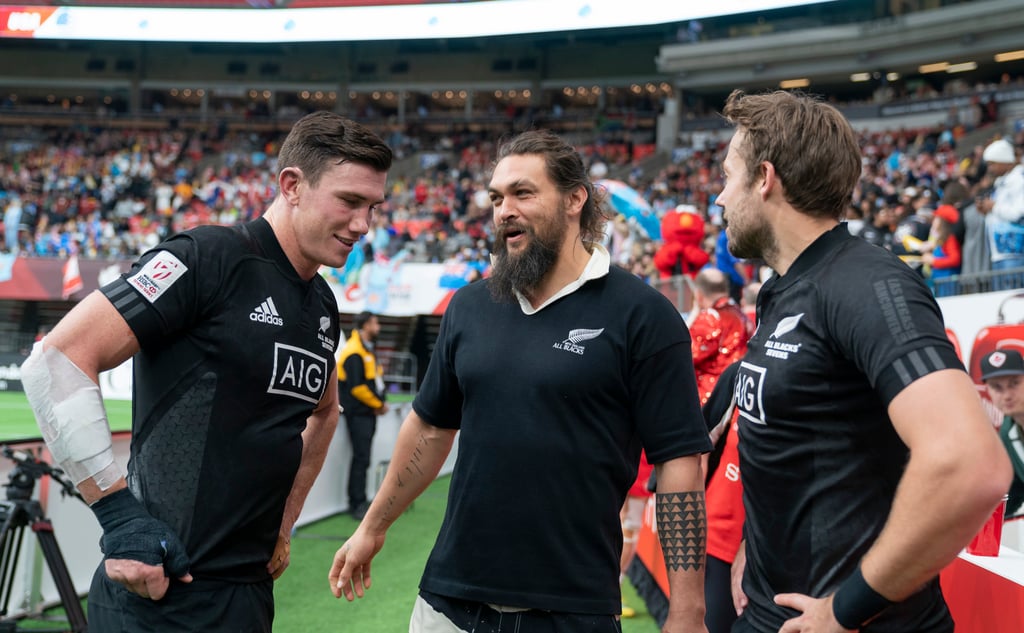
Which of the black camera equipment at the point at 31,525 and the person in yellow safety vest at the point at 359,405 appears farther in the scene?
the person in yellow safety vest at the point at 359,405

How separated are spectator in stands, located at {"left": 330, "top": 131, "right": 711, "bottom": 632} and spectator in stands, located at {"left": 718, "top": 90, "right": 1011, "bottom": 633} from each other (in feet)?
1.40

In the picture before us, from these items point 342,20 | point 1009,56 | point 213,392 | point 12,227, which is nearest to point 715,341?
point 213,392

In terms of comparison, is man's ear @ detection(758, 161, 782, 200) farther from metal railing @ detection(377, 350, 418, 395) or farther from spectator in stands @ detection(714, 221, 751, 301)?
metal railing @ detection(377, 350, 418, 395)

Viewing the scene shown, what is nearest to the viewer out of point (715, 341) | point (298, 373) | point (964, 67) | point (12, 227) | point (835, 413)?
point (835, 413)

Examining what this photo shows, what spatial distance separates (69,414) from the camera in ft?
7.79

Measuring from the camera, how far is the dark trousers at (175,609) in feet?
8.27

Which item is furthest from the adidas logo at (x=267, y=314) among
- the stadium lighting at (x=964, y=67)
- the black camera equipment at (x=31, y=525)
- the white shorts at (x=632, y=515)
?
the stadium lighting at (x=964, y=67)

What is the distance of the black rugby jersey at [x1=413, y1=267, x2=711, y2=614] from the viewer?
2594 millimetres

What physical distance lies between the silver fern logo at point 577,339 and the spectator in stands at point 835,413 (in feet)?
1.73

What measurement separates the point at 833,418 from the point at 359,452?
337 inches

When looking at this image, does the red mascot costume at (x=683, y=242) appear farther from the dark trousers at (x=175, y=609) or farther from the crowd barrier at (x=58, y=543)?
the dark trousers at (x=175, y=609)

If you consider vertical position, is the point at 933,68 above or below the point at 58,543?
above

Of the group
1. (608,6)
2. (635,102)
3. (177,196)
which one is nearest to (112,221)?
(177,196)

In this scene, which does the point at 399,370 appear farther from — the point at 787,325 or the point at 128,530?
the point at 787,325
